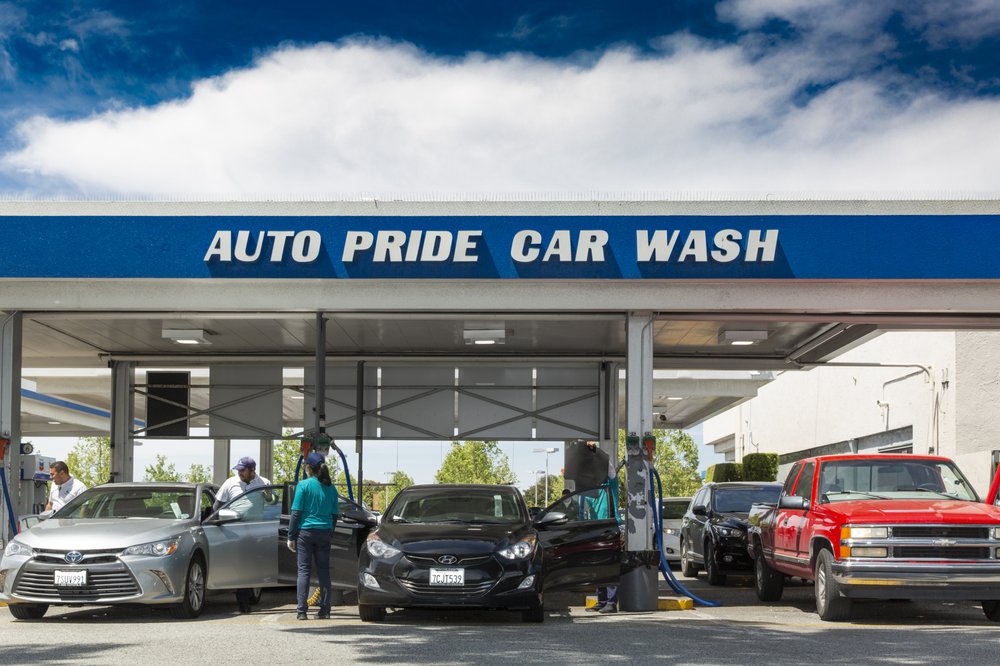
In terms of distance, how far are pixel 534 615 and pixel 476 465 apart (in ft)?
207

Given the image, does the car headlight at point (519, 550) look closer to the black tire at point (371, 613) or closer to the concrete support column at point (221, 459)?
the black tire at point (371, 613)

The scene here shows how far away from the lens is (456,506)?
13602mm

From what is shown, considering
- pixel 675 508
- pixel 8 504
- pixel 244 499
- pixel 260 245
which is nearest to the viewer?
pixel 244 499

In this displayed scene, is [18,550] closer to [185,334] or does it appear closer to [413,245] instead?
[413,245]

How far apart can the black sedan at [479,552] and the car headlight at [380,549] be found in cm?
1

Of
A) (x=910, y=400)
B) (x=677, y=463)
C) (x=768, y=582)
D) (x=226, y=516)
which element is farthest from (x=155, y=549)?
(x=677, y=463)

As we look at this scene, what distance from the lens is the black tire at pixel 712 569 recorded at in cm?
1884

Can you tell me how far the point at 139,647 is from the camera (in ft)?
33.3

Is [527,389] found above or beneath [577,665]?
above

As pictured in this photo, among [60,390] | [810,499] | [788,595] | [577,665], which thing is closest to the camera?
[577,665]

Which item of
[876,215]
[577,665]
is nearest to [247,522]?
[577,665]

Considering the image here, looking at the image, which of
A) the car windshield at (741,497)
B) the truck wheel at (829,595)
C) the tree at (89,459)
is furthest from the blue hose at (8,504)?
the tree at (89,459)

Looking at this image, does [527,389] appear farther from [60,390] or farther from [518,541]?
[60,390]

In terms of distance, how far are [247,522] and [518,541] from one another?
3730mm
